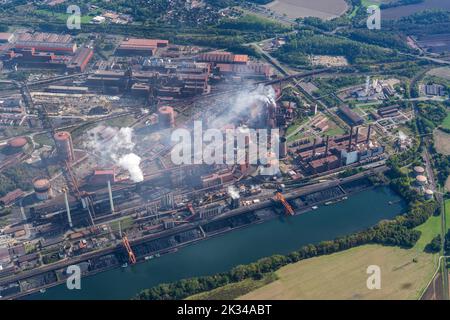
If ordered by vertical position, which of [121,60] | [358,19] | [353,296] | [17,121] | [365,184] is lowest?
[353,296]

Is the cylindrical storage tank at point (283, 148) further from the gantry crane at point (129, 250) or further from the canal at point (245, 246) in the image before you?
the gantry crane at point (129, 250)

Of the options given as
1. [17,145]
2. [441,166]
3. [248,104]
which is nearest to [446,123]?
[441,166]

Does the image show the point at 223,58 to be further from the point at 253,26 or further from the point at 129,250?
the point at 129,250

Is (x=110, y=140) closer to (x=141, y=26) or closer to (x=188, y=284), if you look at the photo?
(x=188, y=284)

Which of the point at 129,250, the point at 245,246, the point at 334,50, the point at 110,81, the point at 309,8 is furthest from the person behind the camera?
the point at 309,8

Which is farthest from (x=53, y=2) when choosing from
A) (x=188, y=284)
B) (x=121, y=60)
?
(x=188, y=284)

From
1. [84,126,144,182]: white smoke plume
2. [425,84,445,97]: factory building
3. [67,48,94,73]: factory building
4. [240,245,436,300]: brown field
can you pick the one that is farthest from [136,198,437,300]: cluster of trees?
[67,48,94,73]: factory building
